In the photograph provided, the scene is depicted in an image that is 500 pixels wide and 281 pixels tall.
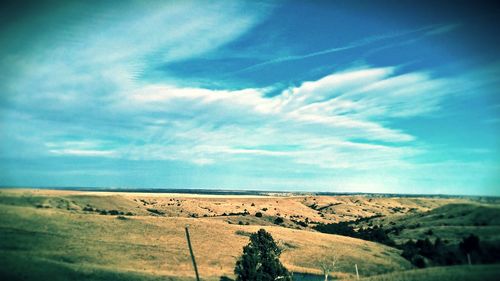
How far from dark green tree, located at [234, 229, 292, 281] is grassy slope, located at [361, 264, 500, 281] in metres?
14.0

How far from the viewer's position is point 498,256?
144 ft

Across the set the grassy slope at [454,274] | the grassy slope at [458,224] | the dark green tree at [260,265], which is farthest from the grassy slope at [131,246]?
the grassy slope at [454,274]

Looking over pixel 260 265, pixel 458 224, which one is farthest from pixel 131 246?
pixel 458 224

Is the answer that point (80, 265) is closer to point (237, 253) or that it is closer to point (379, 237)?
point (237, 253)

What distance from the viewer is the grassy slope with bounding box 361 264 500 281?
39.6m

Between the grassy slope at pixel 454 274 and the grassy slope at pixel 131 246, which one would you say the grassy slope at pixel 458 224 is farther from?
the grassy slope at pixel 131 246

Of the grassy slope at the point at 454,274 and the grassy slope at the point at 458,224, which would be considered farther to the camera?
the grassy slope at the point at 458,224

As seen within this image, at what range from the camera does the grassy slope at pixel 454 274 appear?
39.6 meters

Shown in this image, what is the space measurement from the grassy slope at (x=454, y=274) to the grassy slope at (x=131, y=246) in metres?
18.3

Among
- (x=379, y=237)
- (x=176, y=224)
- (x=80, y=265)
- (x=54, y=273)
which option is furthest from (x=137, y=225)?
(x=379, y=237)

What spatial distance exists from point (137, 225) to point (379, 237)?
203 feet

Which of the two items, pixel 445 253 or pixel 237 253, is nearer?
pixel 445 253

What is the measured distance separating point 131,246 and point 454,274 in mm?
51091

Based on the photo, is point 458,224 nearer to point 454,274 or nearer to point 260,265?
point 454,274
